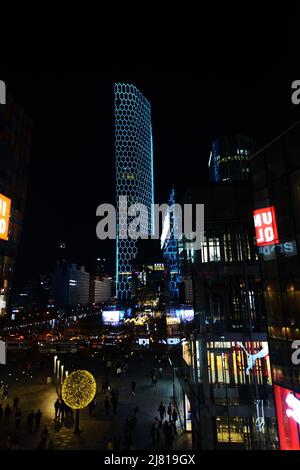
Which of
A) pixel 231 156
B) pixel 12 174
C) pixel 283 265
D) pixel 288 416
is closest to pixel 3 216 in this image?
pixel 12 174

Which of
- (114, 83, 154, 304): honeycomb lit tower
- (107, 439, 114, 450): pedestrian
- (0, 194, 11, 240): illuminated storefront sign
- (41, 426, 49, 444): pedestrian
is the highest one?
(114, 83, 154, 304): honeycomb lit tower

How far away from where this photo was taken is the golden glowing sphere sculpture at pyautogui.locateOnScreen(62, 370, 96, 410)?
16094 millimetres

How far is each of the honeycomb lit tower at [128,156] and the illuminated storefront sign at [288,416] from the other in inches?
3962

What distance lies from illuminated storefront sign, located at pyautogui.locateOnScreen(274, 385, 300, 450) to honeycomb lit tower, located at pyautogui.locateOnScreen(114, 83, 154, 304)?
100628 mm

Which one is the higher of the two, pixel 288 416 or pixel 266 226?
pixel 266 226

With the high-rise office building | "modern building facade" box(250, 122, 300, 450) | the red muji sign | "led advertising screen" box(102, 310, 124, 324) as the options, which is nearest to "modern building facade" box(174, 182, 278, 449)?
"modern building facade" box(250, 122, 300, 450)

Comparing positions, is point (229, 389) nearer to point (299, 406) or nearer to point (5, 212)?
point (299, 406)

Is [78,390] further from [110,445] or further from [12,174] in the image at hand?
[12,174]

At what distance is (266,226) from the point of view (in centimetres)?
1388

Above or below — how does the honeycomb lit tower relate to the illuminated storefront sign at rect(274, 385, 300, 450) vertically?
above

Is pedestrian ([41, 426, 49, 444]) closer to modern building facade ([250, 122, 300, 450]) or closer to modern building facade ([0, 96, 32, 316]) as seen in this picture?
modern building facade ([250, 122, 300, 450])

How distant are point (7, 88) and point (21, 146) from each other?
4899 mm

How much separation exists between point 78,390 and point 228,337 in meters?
8.65
